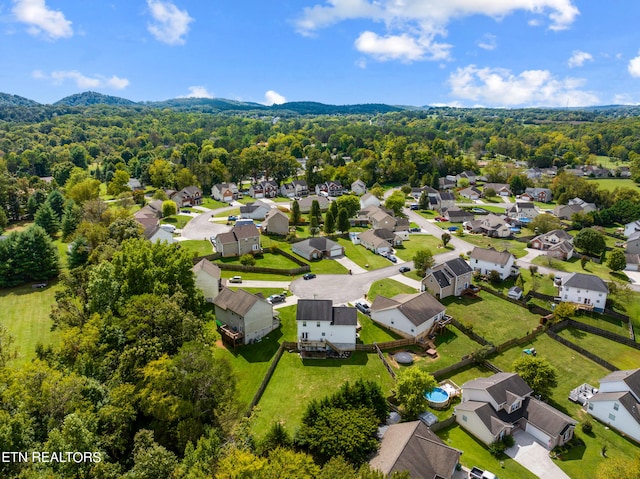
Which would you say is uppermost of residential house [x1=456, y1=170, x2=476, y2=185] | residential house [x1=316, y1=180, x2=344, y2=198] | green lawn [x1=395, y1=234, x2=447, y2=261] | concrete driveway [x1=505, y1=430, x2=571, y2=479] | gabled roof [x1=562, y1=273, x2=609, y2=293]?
residential house [x1=456, y1=170, x2=476, y2=185]

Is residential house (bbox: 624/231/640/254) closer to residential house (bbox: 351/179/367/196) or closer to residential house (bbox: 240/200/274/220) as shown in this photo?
residential house (bbox: 351/179/367/196)

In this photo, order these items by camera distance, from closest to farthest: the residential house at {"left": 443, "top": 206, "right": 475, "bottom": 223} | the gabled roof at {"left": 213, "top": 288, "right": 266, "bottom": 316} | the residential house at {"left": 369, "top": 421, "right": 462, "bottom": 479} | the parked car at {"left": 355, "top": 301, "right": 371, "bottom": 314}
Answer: the residential house at {"left": 369, "top": 421, "right": 462, "bottom": 479}, the gabled roof at {"left": 213, "top": 288, "right": 266, "bottom": 316}, the parked car at {"left": 355, "top": 301, "right": 371, "bottom": 314}, the residential house at {"left": 443, "top": 206, "right": 475, "bottom": 223}

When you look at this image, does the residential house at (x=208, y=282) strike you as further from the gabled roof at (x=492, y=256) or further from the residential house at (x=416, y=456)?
the gabled roof at (x=492, y=256)

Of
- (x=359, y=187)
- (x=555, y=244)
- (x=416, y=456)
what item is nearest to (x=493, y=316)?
(x=416, y=456)

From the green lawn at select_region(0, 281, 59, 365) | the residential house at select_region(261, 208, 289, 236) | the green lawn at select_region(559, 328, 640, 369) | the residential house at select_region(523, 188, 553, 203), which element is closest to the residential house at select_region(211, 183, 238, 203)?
the residential house at select_region(261, 208, 289, 236)

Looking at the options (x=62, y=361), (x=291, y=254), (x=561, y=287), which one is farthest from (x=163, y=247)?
(x=561, y=287)

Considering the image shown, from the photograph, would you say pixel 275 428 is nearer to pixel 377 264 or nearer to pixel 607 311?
pixel 377 264

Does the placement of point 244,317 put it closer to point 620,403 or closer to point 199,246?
point 199,246
